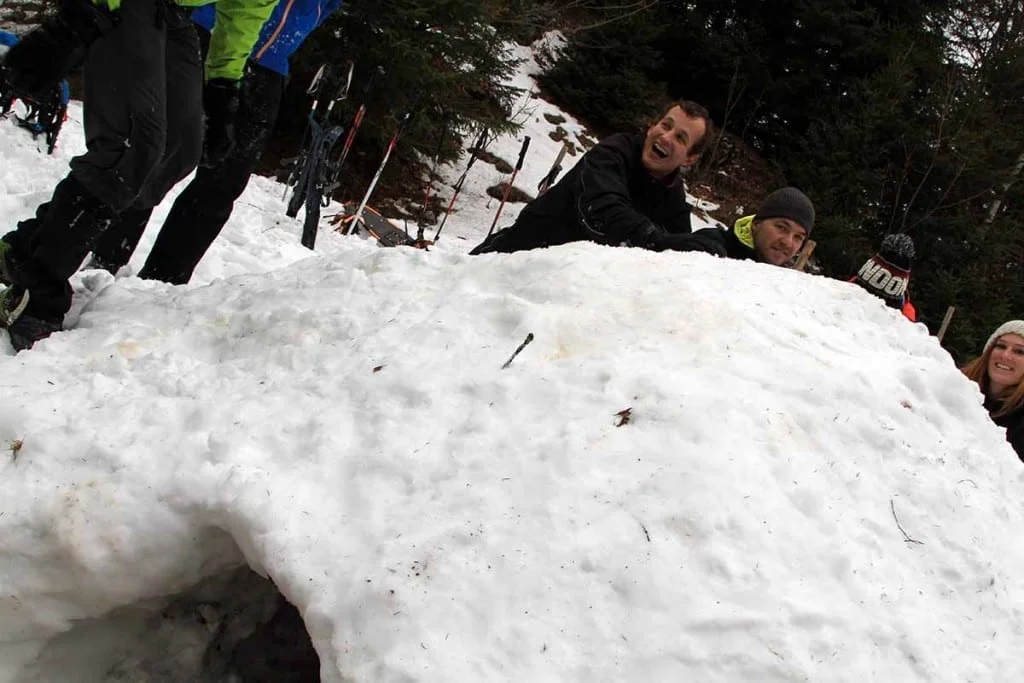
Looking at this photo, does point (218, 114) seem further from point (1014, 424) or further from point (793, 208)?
point (1014, 424)

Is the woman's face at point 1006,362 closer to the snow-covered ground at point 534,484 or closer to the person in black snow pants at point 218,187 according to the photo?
the snow-covered ground at point 534,484

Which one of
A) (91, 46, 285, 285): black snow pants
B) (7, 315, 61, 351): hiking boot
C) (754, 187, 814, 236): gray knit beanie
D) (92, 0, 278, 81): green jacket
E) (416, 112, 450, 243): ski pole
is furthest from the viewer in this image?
(416, 112, 450, 243): ski pole

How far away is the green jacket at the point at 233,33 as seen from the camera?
2.71 meters

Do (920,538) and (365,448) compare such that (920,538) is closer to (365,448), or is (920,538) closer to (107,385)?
(365,448)

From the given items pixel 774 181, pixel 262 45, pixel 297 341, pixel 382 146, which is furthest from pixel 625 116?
pixel 297 341

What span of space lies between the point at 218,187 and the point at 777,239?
286cm

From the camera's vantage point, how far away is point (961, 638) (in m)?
1.66

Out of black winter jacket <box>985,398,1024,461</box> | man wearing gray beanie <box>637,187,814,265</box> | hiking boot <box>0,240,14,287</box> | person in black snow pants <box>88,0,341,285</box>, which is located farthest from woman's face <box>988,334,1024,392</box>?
hiking boot <box>0,240,14,287</box>

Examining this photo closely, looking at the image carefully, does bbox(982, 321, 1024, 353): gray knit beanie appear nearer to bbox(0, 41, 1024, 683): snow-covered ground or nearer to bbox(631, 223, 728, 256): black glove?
bbox(631, 223, 728, 256): black glove

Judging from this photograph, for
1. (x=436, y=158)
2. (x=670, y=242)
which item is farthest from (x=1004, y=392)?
(x=436, y=158)

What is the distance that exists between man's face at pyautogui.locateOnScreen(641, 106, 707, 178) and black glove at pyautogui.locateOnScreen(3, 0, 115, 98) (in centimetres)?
237

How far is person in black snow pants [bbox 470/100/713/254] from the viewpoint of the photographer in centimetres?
344

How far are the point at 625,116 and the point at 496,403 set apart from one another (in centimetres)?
1733

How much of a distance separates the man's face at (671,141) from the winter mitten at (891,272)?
2.52 metres
